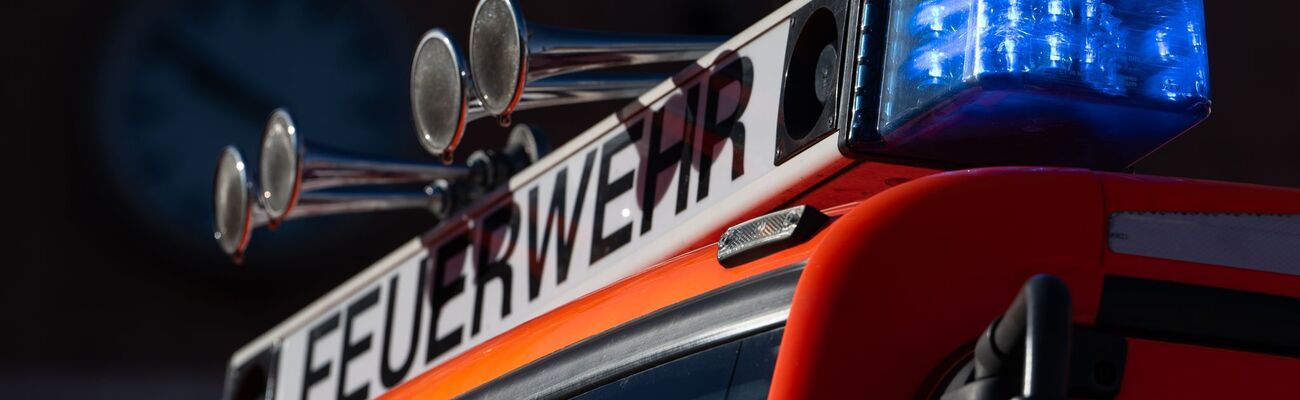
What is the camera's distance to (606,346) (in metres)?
2.21

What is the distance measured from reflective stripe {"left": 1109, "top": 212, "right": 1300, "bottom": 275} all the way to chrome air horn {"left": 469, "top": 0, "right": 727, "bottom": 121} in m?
1.25

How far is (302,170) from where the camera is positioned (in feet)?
12.3

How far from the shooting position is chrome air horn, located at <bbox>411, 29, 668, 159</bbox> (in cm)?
313

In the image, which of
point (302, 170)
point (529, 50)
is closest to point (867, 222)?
point (529, 50)

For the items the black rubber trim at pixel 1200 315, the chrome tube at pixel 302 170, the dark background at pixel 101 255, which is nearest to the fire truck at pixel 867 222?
the black rubber trim at pixel 1200 315

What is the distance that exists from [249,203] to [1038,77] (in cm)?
227

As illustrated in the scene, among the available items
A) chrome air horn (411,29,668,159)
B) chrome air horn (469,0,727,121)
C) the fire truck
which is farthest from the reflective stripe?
chrome air horn (411,29,668,159)

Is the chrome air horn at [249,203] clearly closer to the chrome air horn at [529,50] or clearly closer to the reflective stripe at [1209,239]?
the chrome air horn at [529,50]

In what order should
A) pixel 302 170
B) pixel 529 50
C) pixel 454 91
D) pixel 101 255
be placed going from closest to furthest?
pixel 529 50 < pixel 454 91 < pixel 302 170 < pixel 101 255

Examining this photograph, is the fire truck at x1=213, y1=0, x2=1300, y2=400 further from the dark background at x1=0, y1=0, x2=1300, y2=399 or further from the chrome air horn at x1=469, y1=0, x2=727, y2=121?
the dark background at x1=0, y1=0, x2=1300, y2=399

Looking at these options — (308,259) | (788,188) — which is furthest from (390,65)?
(788,188)

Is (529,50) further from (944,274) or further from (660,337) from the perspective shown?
(944,274)

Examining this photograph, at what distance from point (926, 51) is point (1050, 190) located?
406 mm

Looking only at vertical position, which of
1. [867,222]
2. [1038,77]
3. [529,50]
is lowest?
[867,222]
